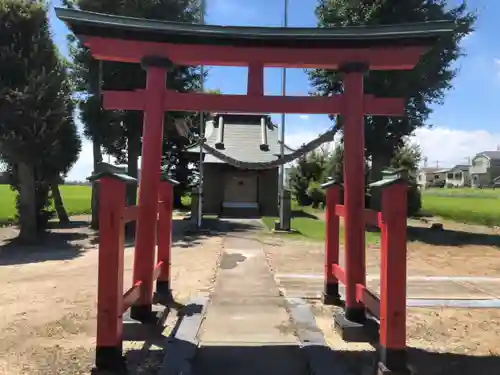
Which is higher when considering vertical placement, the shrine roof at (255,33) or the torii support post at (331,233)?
the shrine roof at (255,33)

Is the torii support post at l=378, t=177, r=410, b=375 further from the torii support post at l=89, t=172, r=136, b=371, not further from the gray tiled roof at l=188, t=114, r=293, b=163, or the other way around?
the gray tiled roof at l=188, t=114, r=293, b=163

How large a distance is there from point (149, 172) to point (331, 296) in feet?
10.8

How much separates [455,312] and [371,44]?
12.8 feet

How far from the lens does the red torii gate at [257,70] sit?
496cm

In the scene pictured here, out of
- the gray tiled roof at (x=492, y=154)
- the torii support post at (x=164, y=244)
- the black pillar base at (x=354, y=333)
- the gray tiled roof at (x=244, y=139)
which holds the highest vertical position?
the gray tiled roof at (x=492, y=154)

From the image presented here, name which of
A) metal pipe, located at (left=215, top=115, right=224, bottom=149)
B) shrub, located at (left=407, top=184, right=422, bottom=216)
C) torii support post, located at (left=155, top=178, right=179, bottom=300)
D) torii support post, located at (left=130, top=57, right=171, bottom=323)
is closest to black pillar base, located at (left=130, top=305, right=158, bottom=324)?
torii support post, located at (left=130, top=57, right=171, bottom=323)

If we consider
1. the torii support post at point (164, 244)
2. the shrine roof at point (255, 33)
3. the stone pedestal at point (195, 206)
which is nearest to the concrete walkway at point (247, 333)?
the torii support post at point (164, 244)

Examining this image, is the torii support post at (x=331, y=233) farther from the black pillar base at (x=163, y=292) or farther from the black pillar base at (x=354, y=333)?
the black pillar base at (x=163, y=292)

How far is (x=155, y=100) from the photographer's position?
5.19 m

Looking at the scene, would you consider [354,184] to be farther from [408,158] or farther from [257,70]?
[408,158]

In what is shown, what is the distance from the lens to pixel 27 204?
1413 cm

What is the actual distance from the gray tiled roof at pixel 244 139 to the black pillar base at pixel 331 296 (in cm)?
1489

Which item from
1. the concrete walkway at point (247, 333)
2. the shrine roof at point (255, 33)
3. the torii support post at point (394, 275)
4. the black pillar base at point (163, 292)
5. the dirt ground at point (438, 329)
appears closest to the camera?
the torii support post at point (394, 275)

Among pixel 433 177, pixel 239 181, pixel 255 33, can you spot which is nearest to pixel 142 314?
pixel 255 33
